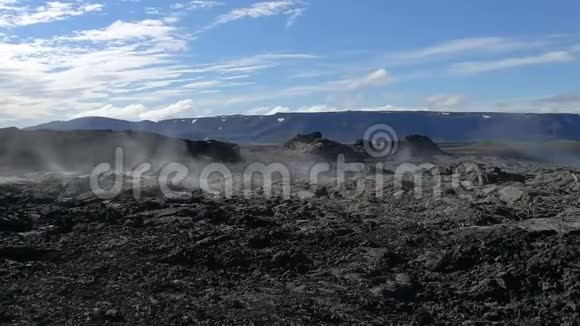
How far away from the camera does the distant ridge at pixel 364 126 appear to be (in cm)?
8644

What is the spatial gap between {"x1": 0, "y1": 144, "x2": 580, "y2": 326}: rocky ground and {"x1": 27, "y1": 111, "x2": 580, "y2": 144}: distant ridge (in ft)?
226

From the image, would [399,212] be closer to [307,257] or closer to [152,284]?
[307,257]

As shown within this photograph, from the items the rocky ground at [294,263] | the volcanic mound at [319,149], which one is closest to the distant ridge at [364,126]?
the volcanic mound at [319,149]

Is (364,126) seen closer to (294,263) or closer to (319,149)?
(319,149)

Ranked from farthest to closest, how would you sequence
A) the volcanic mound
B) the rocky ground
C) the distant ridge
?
the distant ridge
the volcanic mound
the rocky ground

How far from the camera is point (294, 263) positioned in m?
10.0

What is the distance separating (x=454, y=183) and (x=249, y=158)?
14265 millimetres

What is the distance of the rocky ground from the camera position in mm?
7707

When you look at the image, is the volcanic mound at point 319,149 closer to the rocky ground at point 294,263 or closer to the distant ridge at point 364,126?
the rocky ground at point 294,263

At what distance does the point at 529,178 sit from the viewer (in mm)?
22281

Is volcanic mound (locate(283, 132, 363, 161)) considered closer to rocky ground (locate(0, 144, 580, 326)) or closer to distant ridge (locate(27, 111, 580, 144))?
rocky ground (locate(0, 144, 580, 326))

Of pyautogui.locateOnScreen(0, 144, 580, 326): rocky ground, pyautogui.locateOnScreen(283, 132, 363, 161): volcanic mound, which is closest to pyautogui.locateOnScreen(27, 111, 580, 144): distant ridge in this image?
pyautogui.locateOnScreen(283, 132, 363, 161): volcanic mound

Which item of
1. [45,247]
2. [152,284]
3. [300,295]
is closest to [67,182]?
[45,247]

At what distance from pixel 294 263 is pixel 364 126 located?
78789 mm
